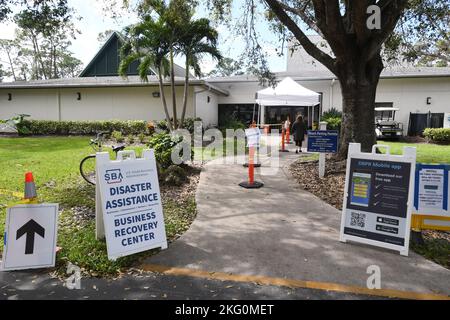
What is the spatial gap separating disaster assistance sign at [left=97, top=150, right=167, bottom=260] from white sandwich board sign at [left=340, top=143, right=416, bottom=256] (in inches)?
100

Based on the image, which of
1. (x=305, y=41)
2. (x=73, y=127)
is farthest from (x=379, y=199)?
(x=73, y=127)

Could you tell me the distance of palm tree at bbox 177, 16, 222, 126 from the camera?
14086 mm

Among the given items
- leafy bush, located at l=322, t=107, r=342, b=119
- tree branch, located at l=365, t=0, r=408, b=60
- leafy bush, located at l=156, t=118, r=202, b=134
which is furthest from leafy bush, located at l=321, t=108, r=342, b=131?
tree branch, located at l=365, t=0, r=408, b=60

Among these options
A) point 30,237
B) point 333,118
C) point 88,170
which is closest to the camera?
point 30,237

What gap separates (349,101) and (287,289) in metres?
7.08

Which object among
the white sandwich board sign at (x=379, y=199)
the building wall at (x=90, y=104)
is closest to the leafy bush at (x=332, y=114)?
the building wall at (x=90, y=104)

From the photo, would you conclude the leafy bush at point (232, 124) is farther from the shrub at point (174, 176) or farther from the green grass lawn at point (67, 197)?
the shrub at point (174, 176)

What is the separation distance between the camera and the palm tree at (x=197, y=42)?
1409 cm

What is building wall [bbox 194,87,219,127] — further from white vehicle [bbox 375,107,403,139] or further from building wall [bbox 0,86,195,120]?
white vehicle [bbox 375,107,403,139]

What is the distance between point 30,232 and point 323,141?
6.68 m

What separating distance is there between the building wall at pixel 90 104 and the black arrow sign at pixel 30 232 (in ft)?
52.2

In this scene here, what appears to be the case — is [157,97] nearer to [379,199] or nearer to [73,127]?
[73,127]

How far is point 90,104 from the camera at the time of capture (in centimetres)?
2158
